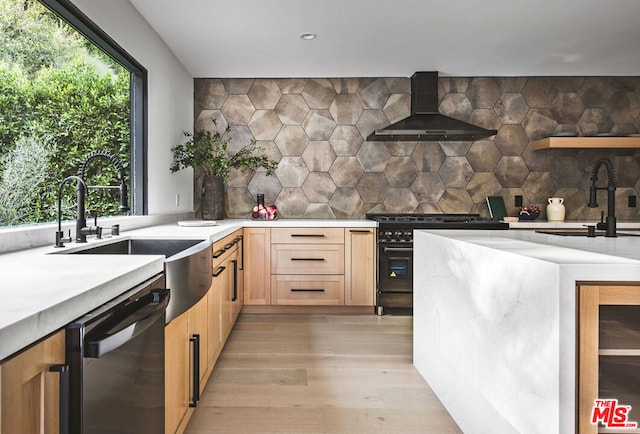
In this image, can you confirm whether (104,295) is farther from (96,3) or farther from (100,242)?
(96,3)

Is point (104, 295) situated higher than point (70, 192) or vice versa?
point (70, 192)

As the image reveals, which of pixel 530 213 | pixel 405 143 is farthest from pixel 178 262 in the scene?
pixel 530 213

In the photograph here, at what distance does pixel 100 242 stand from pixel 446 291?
1635 millimetres

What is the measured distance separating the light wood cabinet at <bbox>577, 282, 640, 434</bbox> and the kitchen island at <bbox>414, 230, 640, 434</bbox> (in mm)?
32

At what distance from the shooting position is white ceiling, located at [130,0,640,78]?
9.21 feet

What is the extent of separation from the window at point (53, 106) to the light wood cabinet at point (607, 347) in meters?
2.13

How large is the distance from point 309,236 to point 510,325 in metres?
2.49

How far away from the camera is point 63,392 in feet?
2.61

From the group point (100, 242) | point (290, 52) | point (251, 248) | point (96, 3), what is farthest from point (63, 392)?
point (290, 52)

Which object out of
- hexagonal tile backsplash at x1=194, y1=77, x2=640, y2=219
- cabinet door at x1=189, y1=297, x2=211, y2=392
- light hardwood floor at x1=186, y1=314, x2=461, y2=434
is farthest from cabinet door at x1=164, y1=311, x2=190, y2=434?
hexagonal tile backsplash at x1=194, y1=77, x2=640, y2=219

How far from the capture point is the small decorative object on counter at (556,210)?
13.8 ft

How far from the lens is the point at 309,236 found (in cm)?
379

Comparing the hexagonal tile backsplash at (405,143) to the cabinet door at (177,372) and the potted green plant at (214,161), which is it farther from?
the cabinet door at (177,372)

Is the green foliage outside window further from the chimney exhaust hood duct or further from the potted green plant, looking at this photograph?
the chimney exhaust hood duct
